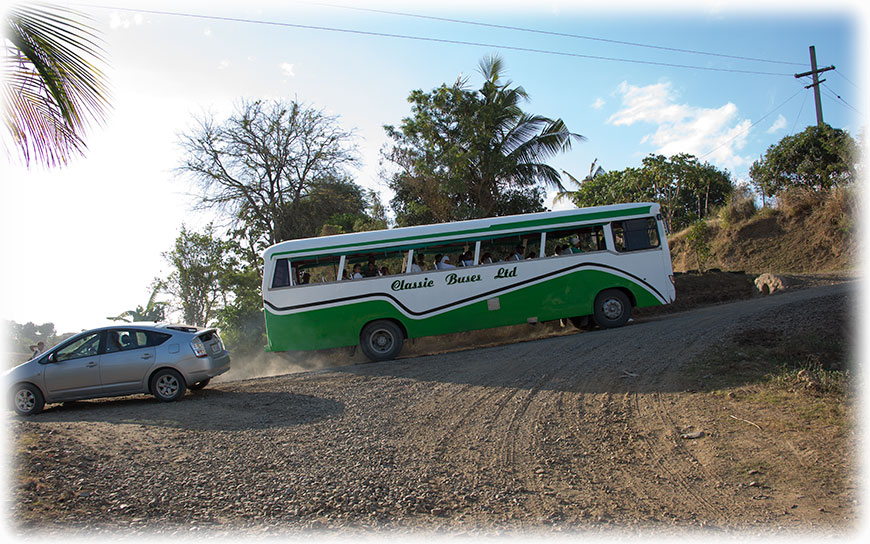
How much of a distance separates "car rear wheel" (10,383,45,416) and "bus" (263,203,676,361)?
4.62 m

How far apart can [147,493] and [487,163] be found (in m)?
17.5

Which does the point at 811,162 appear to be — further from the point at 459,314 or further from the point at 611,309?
the point at 459,314

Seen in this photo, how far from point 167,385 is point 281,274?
155 inches

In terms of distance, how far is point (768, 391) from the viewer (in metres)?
6.72

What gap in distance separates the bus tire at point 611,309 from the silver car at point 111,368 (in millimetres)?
9102

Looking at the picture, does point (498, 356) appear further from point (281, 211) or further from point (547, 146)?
point (281, 211)

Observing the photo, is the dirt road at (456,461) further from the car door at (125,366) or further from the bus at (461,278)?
A: the bus at (461,278)

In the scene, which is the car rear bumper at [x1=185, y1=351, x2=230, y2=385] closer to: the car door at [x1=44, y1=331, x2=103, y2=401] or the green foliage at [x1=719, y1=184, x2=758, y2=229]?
the car door at [x1=44, y1=331, x2=103, y2=401]

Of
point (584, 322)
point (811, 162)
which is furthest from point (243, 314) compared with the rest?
point (811, 162)

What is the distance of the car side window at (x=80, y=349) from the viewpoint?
9641 millimetres

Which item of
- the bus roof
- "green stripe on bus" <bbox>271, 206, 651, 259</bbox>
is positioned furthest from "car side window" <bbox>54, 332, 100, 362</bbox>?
"green stripe on bus" <bbox>271, 206, 651, 259</bbox>

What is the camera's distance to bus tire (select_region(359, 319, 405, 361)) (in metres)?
12.9

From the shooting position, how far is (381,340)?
514 inches

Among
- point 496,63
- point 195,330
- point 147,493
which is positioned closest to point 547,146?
point 496,63
